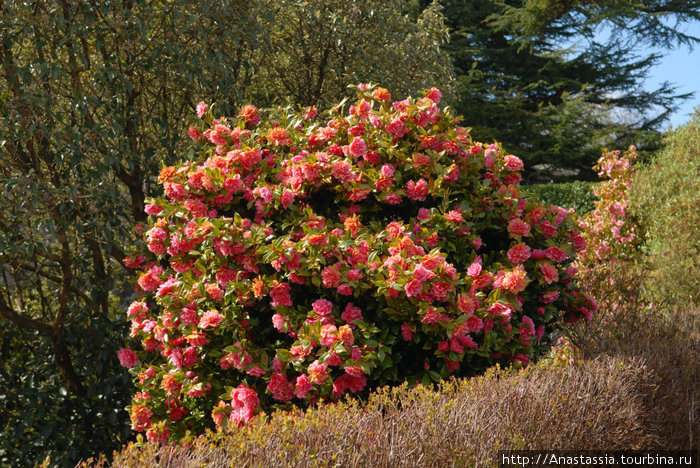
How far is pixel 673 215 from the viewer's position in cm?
671

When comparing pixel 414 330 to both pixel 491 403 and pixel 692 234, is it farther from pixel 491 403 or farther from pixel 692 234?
pixel 692 234

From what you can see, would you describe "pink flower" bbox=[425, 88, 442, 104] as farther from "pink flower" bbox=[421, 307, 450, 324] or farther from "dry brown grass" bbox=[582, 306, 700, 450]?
"dry brown grass" bbox=[582, 306, 700, 450]

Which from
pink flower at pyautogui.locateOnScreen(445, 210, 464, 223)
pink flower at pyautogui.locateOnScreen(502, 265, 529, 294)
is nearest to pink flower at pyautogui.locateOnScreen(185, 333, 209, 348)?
pink flower at pyautogui.locateOnScreen(445, 210, 464, 223)

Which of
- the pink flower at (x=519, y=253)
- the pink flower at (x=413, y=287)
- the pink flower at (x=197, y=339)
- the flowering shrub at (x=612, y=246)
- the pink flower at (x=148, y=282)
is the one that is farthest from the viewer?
the flowering shrub at (x=612, y=246)

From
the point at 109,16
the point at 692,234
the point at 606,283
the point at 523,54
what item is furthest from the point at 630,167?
the point at 523,54

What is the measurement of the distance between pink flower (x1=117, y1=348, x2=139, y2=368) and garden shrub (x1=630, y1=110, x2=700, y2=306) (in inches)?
204

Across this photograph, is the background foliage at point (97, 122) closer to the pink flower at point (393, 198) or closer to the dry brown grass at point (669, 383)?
the pink flower at point (393, 198)

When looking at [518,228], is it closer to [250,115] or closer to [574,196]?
[250,115]

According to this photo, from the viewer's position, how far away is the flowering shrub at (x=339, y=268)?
3.17 m

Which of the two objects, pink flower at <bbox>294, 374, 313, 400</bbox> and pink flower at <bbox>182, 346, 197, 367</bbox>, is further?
pink flower at <bbox>182, 346, 197, 367</bbox>

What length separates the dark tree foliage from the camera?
1867 cm

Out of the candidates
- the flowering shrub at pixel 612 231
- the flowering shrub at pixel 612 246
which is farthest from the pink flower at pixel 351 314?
the flowering shrub at pixel 612 231

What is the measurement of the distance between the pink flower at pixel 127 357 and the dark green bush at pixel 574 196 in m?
10.8

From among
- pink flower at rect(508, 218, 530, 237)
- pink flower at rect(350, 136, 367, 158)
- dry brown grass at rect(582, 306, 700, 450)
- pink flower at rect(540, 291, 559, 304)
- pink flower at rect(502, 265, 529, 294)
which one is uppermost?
pink flower at rect(350, 136, 367, 158)
